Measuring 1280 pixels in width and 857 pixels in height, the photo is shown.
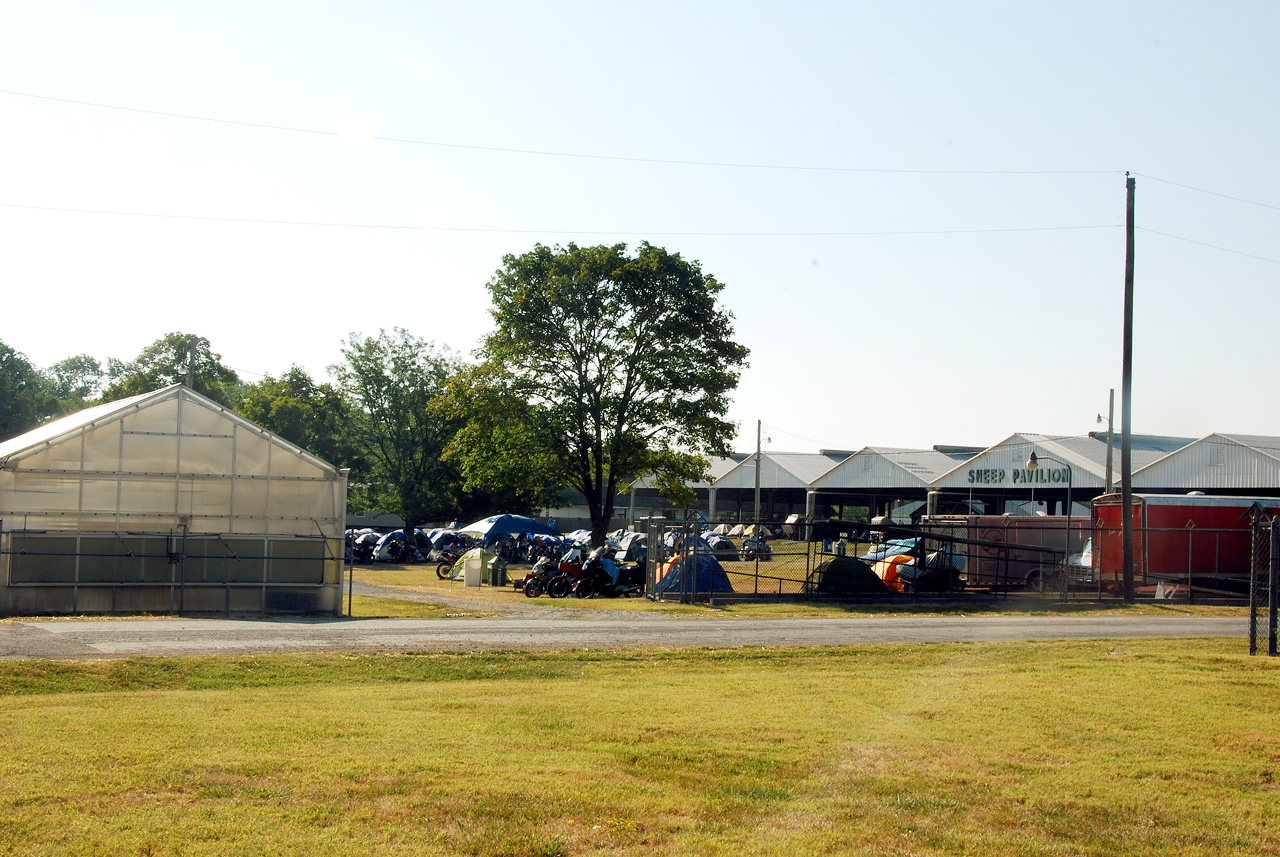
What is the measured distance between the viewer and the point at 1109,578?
3403cm

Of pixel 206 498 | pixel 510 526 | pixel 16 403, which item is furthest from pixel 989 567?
pixel 16 403

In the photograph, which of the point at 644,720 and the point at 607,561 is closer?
the point at 644,720

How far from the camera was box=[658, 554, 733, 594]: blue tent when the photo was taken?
1154 inches

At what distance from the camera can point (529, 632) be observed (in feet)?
61.9

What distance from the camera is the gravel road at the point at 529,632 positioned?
15.5 meters

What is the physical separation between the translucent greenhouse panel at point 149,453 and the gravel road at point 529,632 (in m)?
4.73

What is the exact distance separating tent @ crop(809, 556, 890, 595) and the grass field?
17255mm

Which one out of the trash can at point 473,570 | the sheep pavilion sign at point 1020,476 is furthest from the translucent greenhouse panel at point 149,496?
the sheep pavilion sign at point 1020,476

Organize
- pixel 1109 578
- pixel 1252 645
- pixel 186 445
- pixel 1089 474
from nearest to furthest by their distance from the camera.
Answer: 1. pixel 1252 645
2. pixel 186 445
3. pixel 1109 578
4. pixel 1089 474

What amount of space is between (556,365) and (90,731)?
3649cm

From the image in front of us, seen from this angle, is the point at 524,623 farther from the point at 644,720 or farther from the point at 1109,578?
the point at 1109,578

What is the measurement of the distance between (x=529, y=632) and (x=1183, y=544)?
76.2ft

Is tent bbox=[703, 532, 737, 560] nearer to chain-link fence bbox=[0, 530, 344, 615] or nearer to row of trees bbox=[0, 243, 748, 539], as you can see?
row of trees bbox=[0, 243, 748, 539]

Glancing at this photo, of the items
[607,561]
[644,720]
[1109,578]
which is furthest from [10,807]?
[1109,578]
